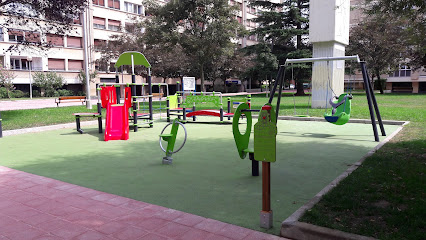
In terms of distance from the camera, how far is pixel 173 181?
5.23 metres

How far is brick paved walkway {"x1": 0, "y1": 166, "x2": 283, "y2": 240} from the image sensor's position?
334cm

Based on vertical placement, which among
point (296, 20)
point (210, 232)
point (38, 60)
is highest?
point (296, 20)

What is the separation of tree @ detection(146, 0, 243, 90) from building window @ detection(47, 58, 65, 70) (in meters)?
23.3

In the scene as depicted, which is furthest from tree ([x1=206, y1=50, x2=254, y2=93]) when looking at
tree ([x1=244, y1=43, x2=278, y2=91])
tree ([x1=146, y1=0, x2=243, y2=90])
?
tree ([x1=146, y1=0, x2=243, y2=90])

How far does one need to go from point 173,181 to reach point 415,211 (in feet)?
10.6

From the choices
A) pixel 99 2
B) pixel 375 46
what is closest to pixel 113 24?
pixel 99 2

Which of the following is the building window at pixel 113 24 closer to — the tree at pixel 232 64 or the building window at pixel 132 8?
the building window at pixel 132 8

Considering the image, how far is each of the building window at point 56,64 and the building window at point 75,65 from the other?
93 centimetres

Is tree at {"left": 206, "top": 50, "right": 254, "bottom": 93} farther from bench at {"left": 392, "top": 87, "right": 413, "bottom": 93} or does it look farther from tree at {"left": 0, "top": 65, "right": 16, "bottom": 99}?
tree at {"left": 0, "top": 65, "right": 16, "bottom": 99}

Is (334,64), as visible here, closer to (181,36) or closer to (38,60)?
(181,36)

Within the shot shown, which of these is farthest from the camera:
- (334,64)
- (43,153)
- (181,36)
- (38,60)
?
(38,60)

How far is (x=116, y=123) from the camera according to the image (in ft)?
31.4

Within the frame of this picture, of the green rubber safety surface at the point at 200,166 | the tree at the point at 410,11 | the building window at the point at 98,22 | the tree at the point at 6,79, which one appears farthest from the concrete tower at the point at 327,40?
the building window at the point at 98,22

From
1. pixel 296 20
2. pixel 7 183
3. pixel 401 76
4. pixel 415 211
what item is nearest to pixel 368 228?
pixel 415 211
